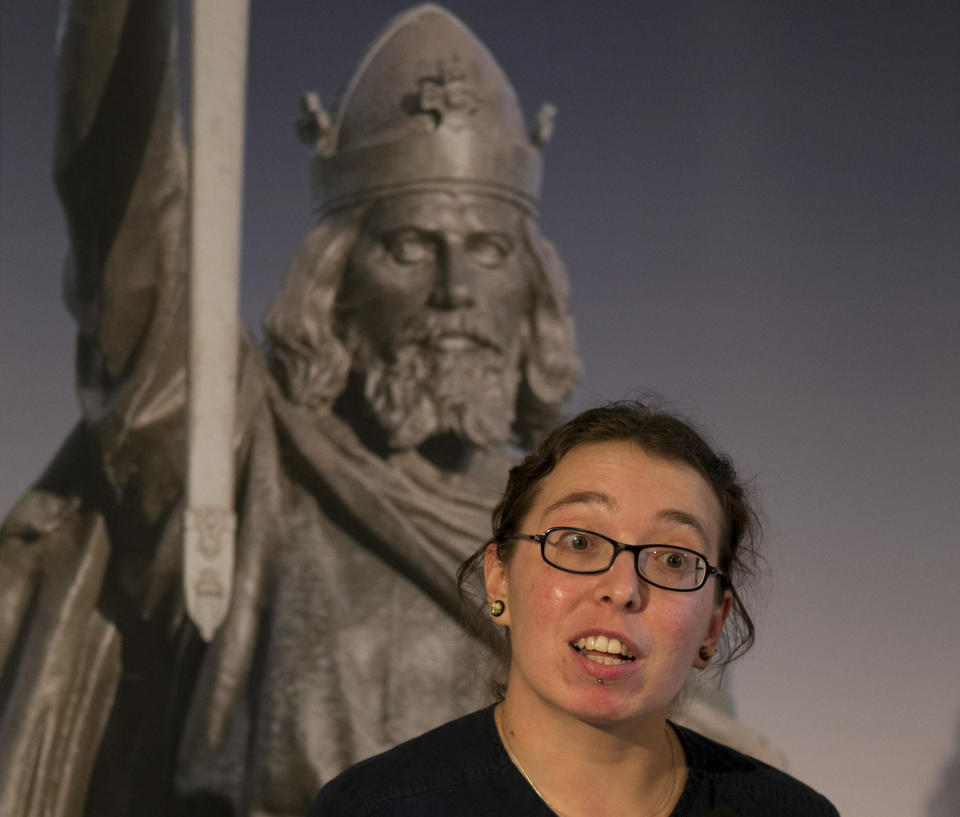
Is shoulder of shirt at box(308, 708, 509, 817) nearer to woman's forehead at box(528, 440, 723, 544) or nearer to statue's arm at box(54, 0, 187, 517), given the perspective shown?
woman's forehead at box(528, 440, 723, 544)

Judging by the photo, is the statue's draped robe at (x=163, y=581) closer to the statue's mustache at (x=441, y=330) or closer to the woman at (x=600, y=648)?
the statue's mustache at (x=441, y=330)

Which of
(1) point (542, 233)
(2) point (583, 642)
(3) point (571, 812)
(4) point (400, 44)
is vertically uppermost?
(4) point (400, 44)

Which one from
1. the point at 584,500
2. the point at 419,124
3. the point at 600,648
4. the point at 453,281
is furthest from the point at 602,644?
the point at 419,124

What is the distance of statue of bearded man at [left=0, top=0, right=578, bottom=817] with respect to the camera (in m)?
2.80

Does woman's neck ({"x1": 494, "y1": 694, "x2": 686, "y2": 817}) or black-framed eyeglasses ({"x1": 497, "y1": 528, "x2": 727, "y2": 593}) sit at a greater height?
black-framed eyeglasses ({"x1": 497, "y1": 528, "x2": 727, "y2": 593})

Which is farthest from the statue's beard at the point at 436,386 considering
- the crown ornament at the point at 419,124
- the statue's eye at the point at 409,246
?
the crown ornament at the point at 419,124

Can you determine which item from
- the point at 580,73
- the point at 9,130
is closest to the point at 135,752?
the point at 9,130

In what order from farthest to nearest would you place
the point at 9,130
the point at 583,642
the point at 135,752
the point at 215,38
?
the point at 9,130 < the point at 135,752 < the point at 215,38 < the point at 583,642

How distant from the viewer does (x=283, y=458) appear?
3.05 meters

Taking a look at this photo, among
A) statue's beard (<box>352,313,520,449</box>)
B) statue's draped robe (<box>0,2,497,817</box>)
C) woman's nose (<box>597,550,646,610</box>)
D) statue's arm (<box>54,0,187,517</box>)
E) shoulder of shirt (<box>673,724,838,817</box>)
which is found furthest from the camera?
statue's beard (<box>352,313,520,449</box>)

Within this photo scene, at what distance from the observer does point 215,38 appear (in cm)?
274

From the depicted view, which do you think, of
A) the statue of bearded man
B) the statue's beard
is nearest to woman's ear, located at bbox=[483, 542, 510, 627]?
the statue of bearded man

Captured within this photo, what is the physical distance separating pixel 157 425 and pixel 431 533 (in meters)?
0.57

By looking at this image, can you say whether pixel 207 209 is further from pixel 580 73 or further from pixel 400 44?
pixel 580 73
